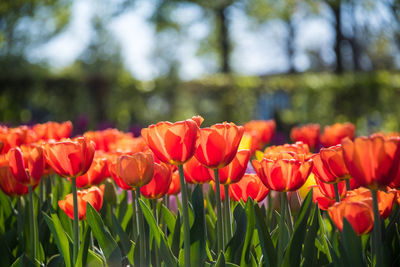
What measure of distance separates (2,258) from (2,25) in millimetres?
20273

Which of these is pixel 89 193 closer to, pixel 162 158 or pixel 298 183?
pixel 162 158

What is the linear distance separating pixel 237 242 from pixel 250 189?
21 cm

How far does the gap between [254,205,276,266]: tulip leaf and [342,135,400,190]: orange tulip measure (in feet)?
0.90

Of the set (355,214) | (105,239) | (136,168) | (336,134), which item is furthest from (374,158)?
(336,134)

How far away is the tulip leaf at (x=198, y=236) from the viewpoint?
50.2 inches

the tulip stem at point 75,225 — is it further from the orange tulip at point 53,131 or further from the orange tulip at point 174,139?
the orange tulip at point 53,131

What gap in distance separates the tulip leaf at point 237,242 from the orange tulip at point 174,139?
0.86 feet

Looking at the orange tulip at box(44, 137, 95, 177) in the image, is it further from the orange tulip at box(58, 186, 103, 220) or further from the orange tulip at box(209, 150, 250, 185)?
the orange tulip at box(209, 150, 250, 185)

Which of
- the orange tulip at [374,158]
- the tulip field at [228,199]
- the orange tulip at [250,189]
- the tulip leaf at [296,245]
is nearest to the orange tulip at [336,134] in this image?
the tulip field at [228,199]

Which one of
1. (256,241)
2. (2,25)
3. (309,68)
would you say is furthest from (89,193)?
(309,68)

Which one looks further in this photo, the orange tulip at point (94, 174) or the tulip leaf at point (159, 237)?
the orange tulip at point (94, 174)

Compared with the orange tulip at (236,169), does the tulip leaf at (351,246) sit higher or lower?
lower

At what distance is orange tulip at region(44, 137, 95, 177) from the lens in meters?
1.33

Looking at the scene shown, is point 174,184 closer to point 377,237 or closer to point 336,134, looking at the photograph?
point 377,237
